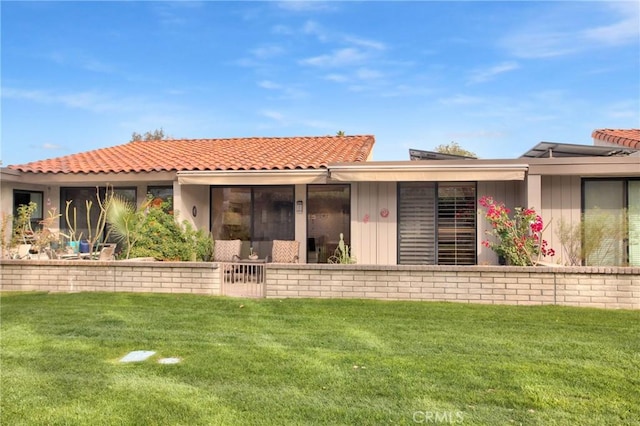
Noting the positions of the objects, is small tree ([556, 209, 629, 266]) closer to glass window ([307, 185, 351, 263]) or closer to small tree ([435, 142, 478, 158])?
glass window ([307, 185, 351, 263])

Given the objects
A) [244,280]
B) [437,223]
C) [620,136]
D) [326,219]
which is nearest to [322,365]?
[244,280]

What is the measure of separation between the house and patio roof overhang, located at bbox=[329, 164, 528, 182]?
3cm

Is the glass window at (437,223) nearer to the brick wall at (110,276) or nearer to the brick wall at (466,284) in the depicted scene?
the brick wall at (466,284)

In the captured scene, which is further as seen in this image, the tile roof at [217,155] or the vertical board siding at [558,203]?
the tile roof at [217,155]

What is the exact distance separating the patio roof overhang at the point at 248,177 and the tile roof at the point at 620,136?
10.5 m

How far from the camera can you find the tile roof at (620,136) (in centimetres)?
1576

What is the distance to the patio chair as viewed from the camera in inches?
571

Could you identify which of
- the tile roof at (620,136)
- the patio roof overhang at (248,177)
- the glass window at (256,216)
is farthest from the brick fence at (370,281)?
the tile roof at (620,136)

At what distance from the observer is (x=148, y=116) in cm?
2666

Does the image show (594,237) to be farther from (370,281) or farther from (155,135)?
(155,135)

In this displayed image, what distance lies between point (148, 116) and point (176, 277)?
60.8 ft

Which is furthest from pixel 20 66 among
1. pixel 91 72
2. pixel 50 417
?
pixel 50 417

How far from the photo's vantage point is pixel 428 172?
12.9 m

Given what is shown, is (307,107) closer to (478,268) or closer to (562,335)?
(478,268)
